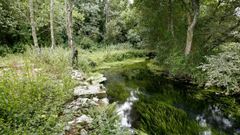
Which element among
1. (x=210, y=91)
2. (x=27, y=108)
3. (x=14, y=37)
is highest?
(x=14, y=37)

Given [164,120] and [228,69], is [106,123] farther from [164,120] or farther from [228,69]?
[228,69]

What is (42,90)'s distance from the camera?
4484 mm

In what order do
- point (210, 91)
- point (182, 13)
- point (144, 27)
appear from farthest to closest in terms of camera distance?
point (144, 27) < point (182, 13) < point (210, 91)

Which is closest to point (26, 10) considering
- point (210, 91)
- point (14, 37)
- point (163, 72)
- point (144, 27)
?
point (14, 37)

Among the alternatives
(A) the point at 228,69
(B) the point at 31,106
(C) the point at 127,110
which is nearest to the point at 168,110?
(C) the point at 127,110

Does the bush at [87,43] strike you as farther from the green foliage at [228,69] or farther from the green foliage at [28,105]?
the green foliage at [28,105]

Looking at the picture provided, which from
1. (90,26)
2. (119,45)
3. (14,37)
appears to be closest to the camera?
(14,37)

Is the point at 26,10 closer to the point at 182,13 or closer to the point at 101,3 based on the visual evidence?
the point at 182,13

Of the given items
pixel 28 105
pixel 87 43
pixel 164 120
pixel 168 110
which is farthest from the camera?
pixel 87 43

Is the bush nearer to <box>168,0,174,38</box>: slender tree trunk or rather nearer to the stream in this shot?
<box>168,0,174,38</box>: slender tree trunk

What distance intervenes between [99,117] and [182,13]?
11690 millimetres

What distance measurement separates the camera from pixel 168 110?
261 inches

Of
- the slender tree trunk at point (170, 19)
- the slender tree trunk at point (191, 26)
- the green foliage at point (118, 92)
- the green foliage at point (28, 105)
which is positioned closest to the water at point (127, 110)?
the green foliage at point (118, 92)

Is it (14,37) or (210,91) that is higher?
(14,37)
